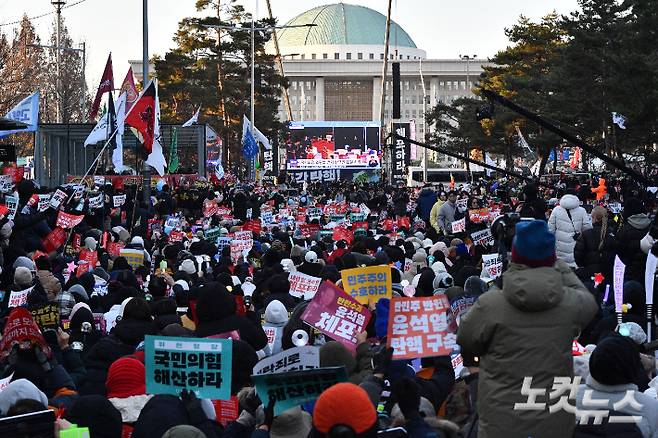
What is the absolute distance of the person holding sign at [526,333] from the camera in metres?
4.88

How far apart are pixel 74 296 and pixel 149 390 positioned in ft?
17.5

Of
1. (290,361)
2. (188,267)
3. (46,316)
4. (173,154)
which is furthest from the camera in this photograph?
(173,154)

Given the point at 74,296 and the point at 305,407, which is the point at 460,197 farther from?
the point at 305,407

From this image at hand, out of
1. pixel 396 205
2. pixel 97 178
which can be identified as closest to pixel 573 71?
pixel 396 205

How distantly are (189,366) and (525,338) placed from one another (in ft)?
5.43

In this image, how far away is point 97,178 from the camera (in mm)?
30406

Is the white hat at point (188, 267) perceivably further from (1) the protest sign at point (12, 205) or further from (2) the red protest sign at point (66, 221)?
(1) the protest sign at point (12, 205)

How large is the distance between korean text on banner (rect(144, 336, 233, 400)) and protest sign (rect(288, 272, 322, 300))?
171 inches

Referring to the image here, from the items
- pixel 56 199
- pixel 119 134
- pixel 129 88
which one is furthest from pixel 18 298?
pixel 129 88

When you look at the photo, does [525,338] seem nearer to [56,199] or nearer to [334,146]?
[56,199]

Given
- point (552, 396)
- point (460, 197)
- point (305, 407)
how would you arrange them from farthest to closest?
point (460, 197) → point (305, 407) → point (552, 396)

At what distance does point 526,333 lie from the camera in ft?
16.1

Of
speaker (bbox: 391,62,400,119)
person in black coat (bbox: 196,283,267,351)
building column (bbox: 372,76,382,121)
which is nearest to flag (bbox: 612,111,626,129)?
person in black coat (bbox: 196,283,267,351)

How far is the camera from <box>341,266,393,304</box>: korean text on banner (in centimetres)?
879
